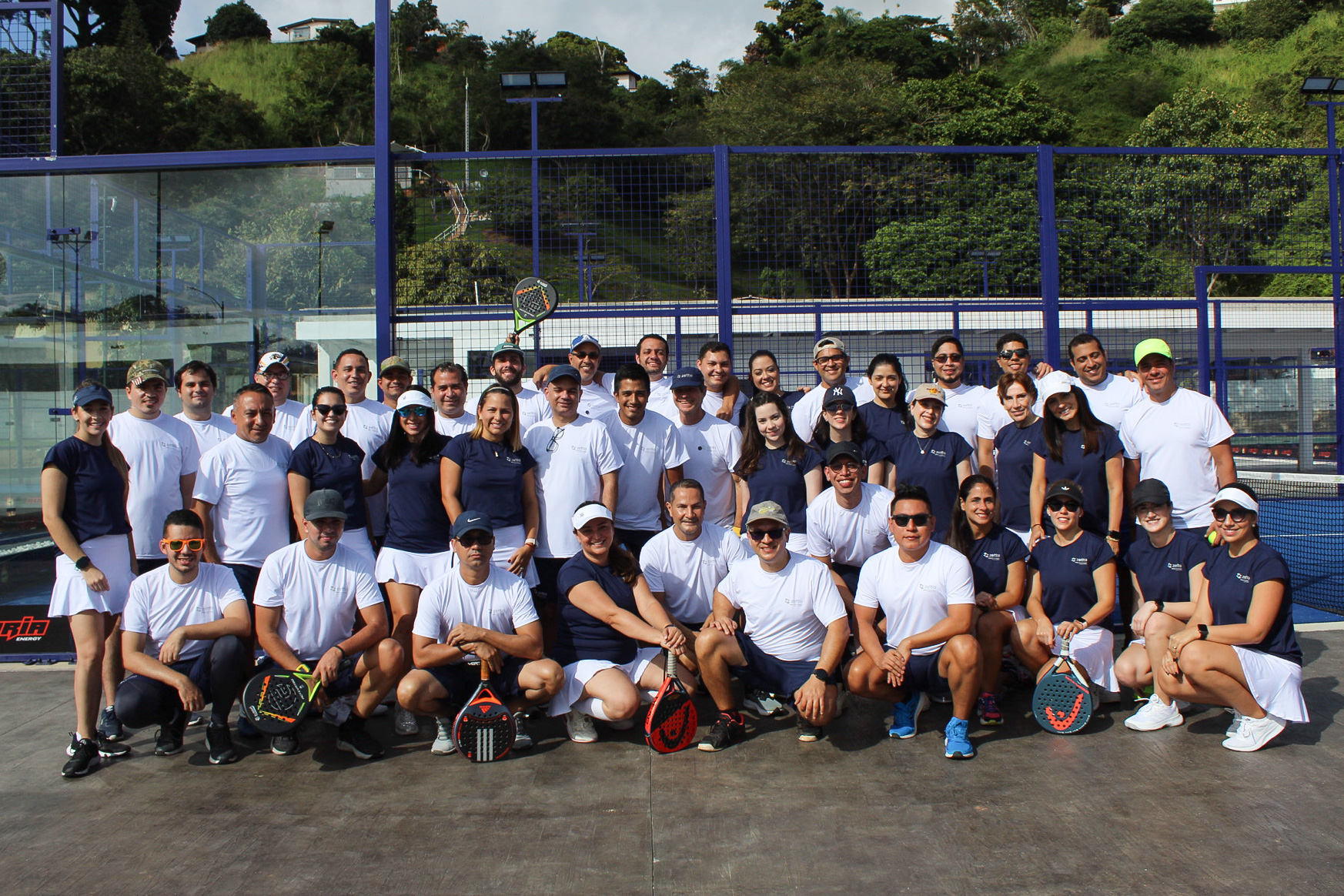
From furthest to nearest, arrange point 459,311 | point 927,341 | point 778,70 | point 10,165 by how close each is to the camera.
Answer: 1. point 778,70
2. point 927,341
3. point 459,311
4. point 10,165

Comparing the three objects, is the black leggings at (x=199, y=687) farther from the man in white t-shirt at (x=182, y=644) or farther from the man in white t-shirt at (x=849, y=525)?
the man in white t-shirt at (x=849, y=525)

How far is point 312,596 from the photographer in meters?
4.79

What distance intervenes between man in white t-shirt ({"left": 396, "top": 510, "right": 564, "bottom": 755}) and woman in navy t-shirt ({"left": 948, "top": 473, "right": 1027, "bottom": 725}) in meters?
2.23

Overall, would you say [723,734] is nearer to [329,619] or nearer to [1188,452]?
[329,619]

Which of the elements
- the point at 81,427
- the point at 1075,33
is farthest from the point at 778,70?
the point at 81,427

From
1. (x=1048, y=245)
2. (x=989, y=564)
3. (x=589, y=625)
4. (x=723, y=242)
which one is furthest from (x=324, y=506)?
(x=1048, y=245)

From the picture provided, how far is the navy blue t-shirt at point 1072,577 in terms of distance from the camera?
5035mm

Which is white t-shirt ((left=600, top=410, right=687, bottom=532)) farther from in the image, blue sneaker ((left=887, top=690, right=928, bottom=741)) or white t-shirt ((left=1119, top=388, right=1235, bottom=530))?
white t-shirt ((left=1119, top=388, right=1235, bottom=530))

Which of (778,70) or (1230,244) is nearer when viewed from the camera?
(1230,244)

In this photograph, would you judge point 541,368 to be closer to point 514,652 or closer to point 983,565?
point 514,652

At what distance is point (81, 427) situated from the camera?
16.1ft

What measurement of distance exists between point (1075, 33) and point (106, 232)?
78831 mm

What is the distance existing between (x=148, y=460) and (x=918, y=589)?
4.27 metres

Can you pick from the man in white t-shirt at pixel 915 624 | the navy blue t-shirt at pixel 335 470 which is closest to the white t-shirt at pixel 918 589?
the man in white t-shirt at pixel 915 624
